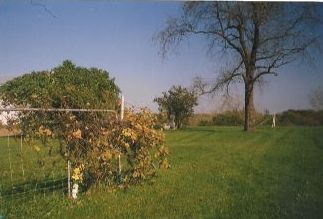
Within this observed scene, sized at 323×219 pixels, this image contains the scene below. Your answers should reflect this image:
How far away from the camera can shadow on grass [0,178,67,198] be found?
7164mm

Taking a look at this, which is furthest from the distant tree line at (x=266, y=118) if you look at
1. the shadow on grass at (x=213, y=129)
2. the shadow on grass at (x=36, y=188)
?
the shadow on grass at (x=36, y=188)

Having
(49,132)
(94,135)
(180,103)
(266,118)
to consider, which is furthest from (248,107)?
(49,132)

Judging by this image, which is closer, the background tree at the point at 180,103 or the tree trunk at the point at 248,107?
the tree trunk at the point at 248,107

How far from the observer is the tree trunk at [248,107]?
64.9 ft

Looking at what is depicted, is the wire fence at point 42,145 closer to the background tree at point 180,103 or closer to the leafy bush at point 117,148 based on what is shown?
the leafy bush at point 117,148

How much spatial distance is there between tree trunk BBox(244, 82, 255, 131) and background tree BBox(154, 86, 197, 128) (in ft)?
6.49

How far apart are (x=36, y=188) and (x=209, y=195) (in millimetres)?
2442

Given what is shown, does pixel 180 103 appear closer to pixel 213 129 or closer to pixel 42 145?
pixel 213 129

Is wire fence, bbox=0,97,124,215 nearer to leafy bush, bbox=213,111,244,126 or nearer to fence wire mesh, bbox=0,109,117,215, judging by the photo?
fence wire mesh, bbox=0,109,117,215

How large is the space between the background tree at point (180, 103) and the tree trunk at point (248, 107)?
1.98m

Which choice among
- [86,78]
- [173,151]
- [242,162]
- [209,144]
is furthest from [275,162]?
[86,78]

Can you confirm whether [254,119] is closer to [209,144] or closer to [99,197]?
[209,144]

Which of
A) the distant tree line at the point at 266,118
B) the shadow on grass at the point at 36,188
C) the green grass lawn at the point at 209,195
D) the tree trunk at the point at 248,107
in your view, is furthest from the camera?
the tree trunk at the point at 248,107

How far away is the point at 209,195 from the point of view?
6.92 m
